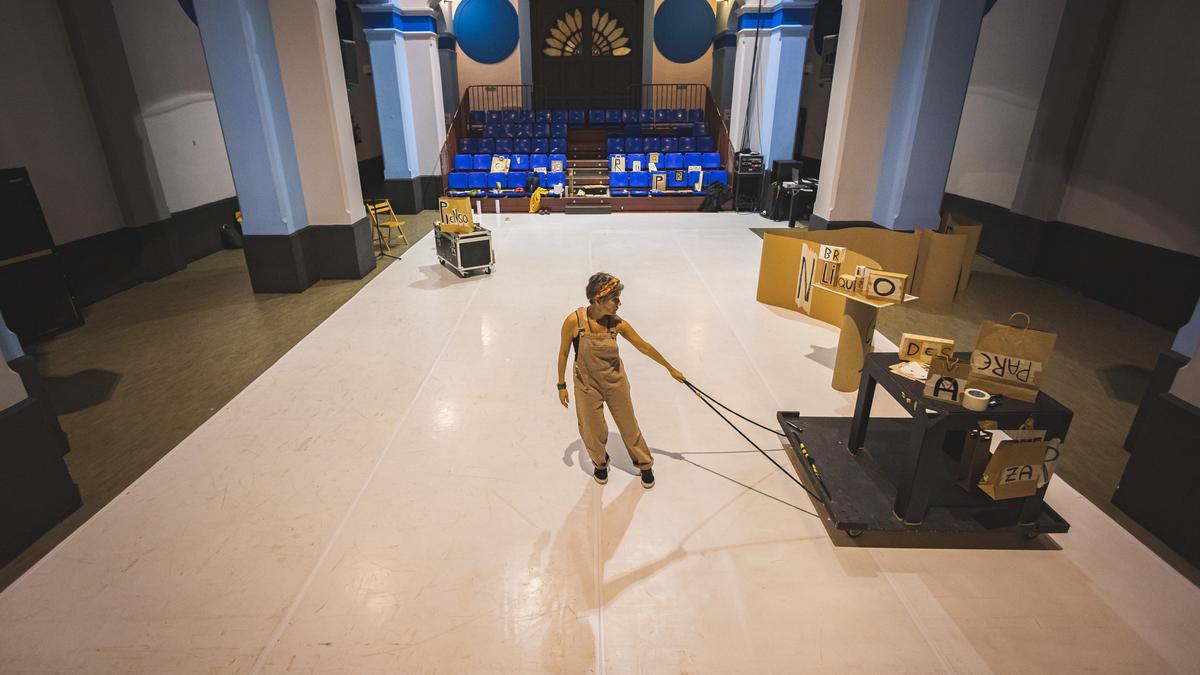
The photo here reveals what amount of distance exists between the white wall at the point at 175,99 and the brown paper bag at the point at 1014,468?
11.6 metres

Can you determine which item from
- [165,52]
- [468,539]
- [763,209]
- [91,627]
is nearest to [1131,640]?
[468,539]

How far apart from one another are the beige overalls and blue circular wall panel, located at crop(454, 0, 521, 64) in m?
16.4

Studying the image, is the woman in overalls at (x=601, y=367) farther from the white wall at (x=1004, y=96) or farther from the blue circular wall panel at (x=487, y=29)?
the blue circular wall panel at (x=487, y=29)

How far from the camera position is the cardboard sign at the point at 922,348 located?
3.61 m

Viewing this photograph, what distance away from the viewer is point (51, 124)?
7410 millimetres

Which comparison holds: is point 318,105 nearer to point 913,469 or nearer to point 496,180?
point 496,180

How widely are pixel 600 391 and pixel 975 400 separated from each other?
2.22 m

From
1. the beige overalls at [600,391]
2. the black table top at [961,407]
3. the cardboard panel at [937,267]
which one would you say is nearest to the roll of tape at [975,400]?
the black table top at [961,407]

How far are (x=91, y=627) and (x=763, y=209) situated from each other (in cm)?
1334

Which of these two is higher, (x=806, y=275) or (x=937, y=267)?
(x=806, y=275)

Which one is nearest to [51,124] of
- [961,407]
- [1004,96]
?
[961,407]

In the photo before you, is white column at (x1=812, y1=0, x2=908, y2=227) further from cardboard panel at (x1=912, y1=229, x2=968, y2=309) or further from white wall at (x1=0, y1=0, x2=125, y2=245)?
white wall at (x1=0, y1=0, x2=125, y2=245)

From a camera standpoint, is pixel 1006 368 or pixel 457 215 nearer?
pixel 1006 368

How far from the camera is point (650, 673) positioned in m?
2.74
